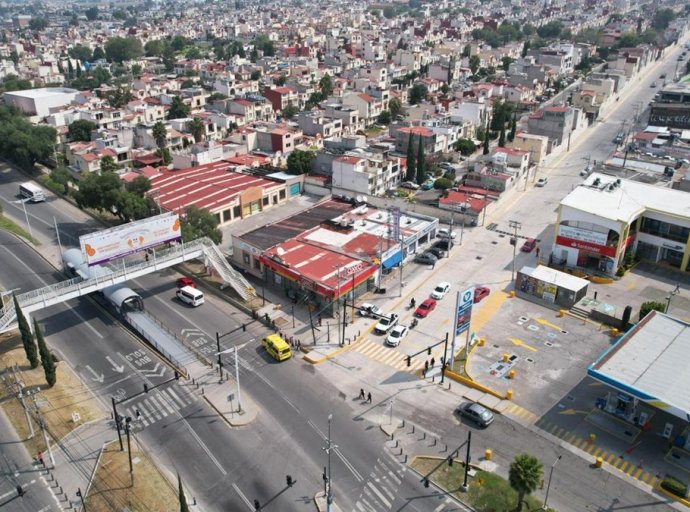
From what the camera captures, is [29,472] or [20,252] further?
[20,252]

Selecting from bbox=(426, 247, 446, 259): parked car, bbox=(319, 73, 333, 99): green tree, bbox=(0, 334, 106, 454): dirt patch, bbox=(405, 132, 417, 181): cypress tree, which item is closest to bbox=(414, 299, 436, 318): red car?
bbox=(426, 247, 446, 259): parked car

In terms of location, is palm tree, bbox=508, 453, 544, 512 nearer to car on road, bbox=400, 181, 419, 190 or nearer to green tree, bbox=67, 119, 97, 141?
car on road, bbox=400, 181, 419, 190

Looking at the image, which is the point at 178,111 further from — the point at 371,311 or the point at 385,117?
the point at 371,311

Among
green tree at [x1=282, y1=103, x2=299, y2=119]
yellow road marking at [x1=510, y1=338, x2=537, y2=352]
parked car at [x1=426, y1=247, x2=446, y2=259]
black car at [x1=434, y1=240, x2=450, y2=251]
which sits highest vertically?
green tree at [x1=282, y1=103, x2=299, y2=119]

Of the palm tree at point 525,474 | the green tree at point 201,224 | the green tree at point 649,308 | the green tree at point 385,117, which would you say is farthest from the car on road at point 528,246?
the green tree at point 385,117

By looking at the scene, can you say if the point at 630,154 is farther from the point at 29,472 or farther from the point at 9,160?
the point at 9,160

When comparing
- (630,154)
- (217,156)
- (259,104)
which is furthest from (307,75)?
(630,154)

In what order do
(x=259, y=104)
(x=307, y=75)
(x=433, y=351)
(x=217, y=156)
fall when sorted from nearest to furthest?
1. (x=433, y=351)
2. (x=217, y=156)
3. (x=259, y=104)
4. (x=307, y=75)
